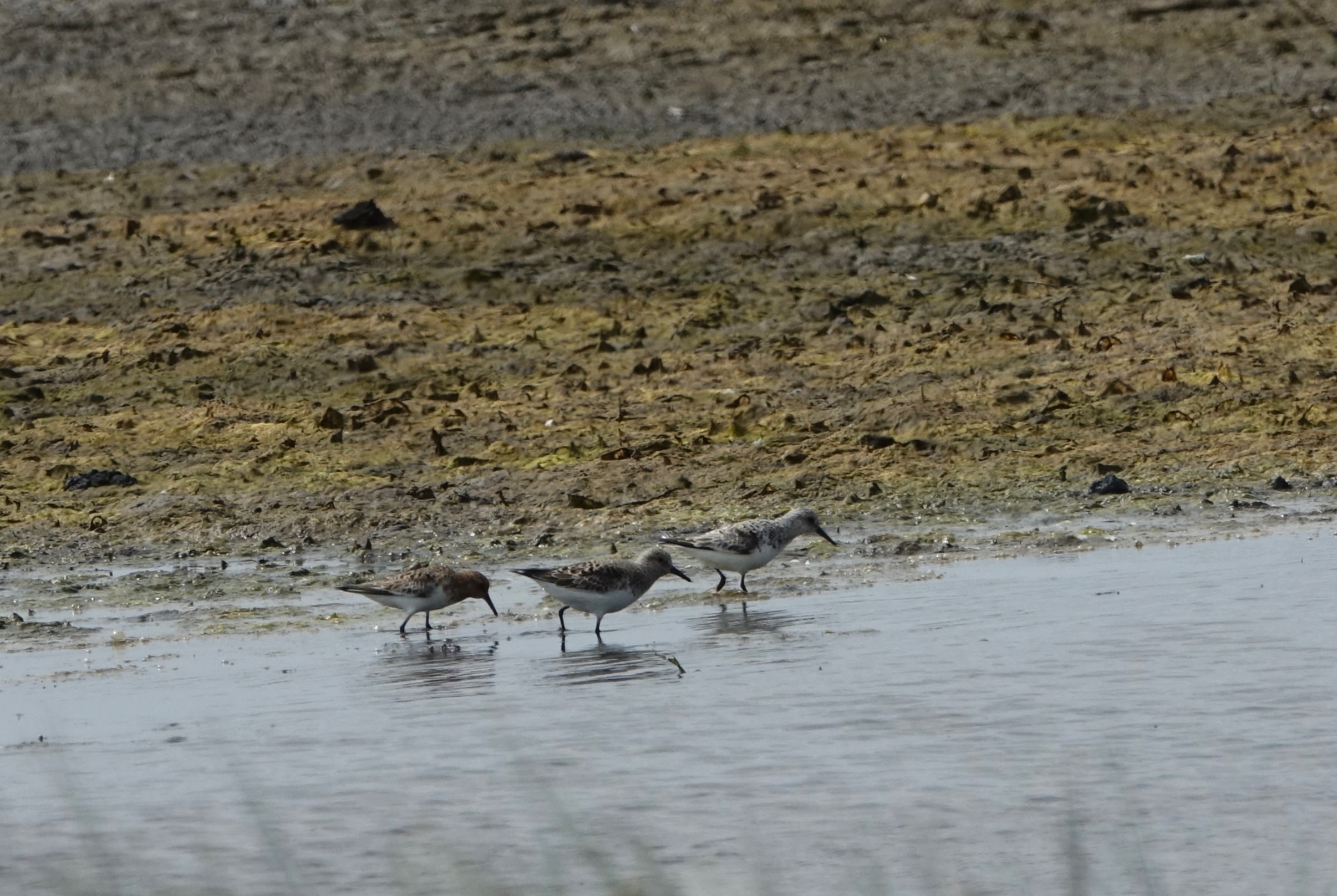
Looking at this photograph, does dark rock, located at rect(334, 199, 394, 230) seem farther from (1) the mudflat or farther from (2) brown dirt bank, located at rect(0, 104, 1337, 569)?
(2) brown dirt bank, located at rect(0, 104, 1337, 569)

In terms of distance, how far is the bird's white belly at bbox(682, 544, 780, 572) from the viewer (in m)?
11.5

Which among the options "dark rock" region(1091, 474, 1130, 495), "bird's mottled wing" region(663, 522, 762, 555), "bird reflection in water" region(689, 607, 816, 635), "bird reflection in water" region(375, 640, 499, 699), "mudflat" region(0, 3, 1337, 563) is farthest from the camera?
"mudflat" region(0, 3, 1337, 563)

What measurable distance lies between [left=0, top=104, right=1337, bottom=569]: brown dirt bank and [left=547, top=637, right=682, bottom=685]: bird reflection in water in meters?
2.17

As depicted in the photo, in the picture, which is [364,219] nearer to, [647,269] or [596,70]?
[647,269]

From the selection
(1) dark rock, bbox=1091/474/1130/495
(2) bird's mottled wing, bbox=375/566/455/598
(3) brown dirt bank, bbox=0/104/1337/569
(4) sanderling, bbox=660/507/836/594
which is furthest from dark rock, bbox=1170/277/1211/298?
(2) bird's mottled wing, bbox=375/566/455/598

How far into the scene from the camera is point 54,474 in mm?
14789

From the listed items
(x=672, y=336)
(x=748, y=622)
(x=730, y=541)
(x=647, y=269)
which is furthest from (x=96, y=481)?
(x=647, y=269)

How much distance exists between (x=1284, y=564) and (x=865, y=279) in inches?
299

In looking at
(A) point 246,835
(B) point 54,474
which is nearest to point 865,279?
(B) point 54,474

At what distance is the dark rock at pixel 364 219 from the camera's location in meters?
20.9

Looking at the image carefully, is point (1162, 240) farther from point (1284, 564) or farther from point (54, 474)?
point (54, 474)

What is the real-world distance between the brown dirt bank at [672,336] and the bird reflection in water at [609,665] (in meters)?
2.17

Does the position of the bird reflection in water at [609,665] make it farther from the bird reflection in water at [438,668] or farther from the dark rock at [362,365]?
the dark rock at [362,365]

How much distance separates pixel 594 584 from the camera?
10695mm
